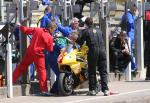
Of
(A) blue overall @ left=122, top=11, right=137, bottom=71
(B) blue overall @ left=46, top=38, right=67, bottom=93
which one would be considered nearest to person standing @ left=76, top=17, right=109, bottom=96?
(B) blue overall @ left=46, top=38, right=67, bottom=93

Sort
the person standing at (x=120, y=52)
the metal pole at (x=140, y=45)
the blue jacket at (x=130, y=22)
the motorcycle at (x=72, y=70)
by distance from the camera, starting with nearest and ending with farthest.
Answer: the motorcycle at (x=72, y=70) → the person standing at (x=120, y=52) → the blue jacket at (x=130, y=22) → the metal pole at (x=140, y=45)

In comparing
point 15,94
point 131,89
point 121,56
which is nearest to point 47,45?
point 15,94

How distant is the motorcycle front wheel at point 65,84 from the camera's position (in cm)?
1462

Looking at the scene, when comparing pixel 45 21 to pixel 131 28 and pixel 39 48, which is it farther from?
pixel 131 28

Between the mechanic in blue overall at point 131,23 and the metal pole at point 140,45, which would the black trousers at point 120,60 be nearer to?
the mechanic in blue overall at point 131,23

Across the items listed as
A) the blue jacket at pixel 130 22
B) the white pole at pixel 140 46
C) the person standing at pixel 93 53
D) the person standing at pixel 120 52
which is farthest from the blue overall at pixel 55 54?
the white pole at pixel 140 46

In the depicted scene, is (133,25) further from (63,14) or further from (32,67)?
(32,67)

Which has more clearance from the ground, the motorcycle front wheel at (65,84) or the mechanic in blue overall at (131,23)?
the mechanic in blue overall at (131,23)

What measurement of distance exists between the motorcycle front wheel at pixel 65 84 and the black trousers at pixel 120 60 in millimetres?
3696

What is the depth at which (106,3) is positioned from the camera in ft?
60.6

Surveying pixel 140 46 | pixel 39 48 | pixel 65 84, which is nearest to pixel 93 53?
pixel 65 84

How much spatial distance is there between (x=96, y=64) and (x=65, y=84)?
3.04ft

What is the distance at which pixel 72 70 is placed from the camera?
1479 cm

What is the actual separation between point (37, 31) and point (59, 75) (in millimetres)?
1236
